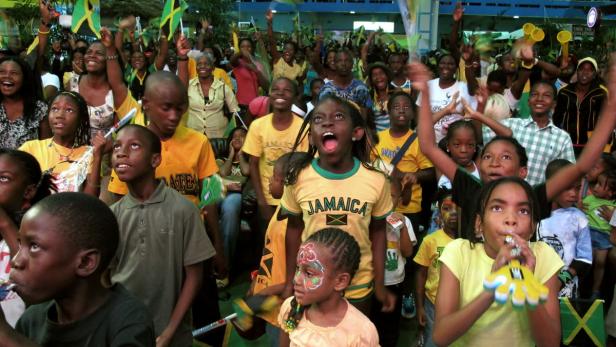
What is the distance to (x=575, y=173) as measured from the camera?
2592 millimetres

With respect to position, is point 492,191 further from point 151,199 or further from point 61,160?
point 61,160

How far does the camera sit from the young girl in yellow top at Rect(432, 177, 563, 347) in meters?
2.02

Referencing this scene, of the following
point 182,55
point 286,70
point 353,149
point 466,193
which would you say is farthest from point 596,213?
point 286,70

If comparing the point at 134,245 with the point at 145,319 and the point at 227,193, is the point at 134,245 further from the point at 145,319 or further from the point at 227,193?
the point at 227,193

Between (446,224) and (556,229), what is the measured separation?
30.7 inches

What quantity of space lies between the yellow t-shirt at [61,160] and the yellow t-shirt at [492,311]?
1963 mm

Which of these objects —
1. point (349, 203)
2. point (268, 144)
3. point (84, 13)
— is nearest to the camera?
point (349, 203)

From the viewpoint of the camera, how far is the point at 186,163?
3213 mm

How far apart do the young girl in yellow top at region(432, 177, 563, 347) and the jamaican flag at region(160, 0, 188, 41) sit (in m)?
4.08

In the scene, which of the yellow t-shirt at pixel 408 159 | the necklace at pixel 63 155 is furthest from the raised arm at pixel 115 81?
the yellow t-shirt at pixel 408 159

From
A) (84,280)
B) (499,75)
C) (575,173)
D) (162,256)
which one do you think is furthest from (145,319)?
(499,75)

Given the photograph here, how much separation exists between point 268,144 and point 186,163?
1334 millimetres

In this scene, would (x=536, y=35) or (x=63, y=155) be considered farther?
(x=536, y=35)

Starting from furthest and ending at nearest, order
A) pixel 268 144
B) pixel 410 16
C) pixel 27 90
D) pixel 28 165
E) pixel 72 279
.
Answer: pixel 268 144 → pixel 27 90 → pixel 410 16 → pixel 28 165 → pixel 72 279
